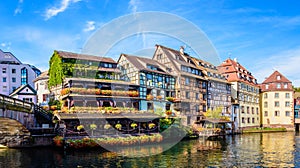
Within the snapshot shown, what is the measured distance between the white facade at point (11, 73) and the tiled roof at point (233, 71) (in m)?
51.1

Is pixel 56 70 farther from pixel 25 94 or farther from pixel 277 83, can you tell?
pixel 277 83

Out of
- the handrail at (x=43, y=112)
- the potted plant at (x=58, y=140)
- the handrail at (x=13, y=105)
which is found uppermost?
the handrail at (x=13, y=105)

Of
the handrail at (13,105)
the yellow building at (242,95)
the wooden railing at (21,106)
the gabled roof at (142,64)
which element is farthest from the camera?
the yellow building at (242,95)

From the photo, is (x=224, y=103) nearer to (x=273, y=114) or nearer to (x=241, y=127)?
(x=241, y=127)

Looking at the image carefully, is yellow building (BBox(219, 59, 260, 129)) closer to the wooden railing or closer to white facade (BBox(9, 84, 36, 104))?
the wooden railing

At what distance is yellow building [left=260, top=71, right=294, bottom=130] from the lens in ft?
252

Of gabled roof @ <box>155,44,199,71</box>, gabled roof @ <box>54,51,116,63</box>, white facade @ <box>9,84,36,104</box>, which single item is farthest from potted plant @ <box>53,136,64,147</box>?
gabled roof @ <box>155,44,199,71</box>

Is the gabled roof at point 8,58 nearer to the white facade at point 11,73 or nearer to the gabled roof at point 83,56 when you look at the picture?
the white facade at point 11,73

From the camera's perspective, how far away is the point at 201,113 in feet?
197

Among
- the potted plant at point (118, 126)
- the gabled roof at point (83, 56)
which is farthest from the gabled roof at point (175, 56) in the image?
the potted plant at point (118, 126)

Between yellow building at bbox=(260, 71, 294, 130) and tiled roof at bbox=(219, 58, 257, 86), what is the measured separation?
6.83 metres

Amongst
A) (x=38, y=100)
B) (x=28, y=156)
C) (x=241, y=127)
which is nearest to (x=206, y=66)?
(x=241, y=127)

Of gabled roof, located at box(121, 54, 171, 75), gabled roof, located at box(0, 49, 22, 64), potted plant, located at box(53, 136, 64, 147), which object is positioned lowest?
potted plant, located at box(53, 136, 64, 147)

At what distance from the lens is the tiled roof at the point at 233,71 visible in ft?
236
